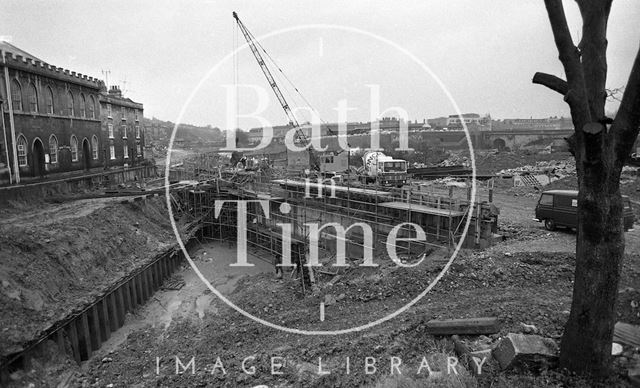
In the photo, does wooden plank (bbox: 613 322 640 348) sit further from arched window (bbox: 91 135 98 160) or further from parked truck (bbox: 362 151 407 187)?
arched window (bbox: 91 135 98 160)

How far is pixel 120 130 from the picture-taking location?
35.4 metres

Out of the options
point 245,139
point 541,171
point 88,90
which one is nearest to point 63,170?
point 88,90

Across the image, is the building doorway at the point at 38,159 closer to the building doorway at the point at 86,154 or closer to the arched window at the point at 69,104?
the arched window at the point at 69,104

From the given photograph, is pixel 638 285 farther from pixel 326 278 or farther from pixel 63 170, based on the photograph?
pixel 63 170

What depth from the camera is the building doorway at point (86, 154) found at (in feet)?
95.1

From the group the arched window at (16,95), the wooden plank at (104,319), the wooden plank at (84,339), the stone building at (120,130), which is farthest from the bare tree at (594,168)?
the stone building at (120,130)

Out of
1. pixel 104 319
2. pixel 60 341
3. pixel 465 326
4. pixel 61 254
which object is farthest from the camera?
pixel 61 254

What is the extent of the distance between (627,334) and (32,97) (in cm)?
2775

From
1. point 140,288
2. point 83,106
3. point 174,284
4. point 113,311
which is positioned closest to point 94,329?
point 113,311

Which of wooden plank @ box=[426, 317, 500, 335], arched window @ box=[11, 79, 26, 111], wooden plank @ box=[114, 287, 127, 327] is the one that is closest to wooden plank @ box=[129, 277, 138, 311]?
wooden plank @ box=[114, 287, 127, 327]

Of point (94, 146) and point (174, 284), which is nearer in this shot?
point (174, 284)

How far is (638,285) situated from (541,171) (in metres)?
29.1

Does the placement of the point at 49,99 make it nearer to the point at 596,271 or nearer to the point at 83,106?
the point at 83,106

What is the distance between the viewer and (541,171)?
114ft
